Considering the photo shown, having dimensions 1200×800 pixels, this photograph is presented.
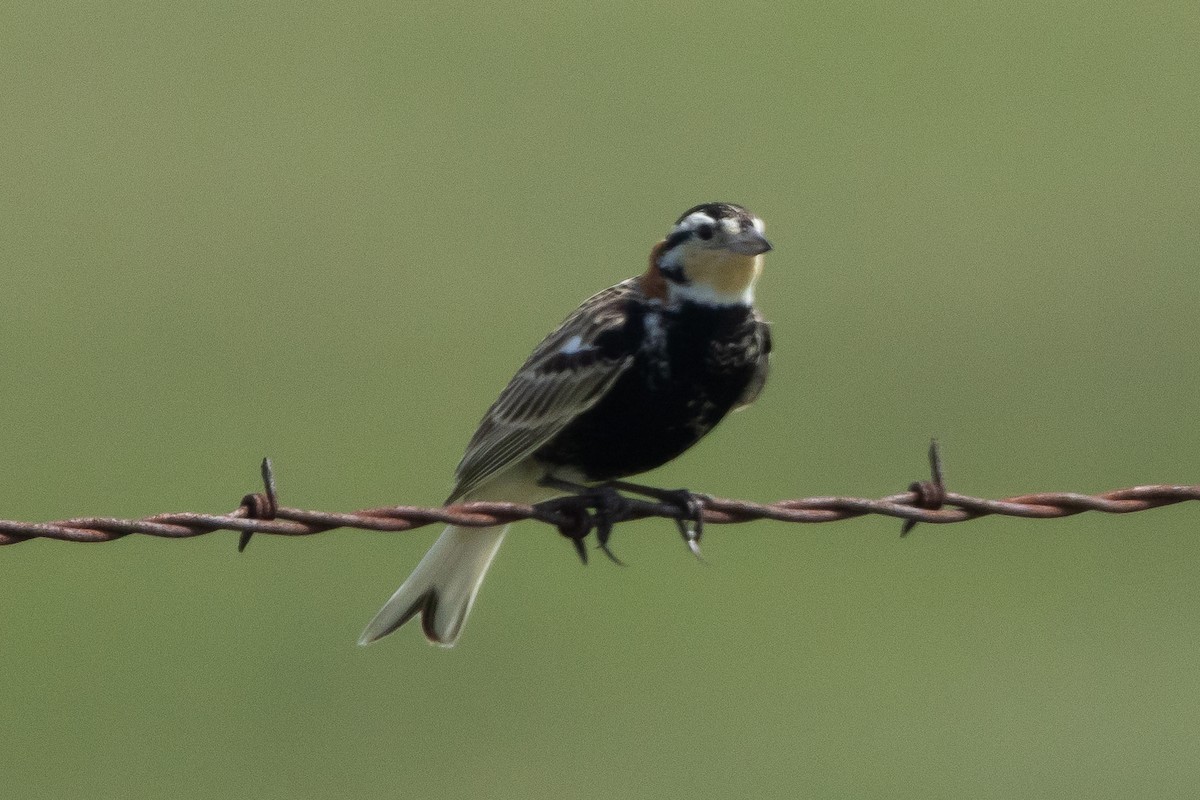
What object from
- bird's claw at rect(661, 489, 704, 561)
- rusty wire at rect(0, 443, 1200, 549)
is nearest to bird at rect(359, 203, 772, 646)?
bird's claw at rect(661, 489, 704, 561)

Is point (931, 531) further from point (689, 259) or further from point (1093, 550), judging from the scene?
point (689, 259)

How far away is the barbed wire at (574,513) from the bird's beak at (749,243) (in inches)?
39.1

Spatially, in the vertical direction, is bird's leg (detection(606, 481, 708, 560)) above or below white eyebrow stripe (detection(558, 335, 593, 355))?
below

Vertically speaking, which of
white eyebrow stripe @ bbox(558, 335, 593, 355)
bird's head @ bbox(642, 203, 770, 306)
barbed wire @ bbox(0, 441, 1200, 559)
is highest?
bird's head @ bbox(642, 203, 770, 306)

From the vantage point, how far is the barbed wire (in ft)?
16.6

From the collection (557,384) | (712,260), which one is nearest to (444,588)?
(557,384)

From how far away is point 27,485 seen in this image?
13.7m

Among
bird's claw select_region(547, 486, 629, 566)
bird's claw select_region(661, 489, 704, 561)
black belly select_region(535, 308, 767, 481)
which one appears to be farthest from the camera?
black belly select_region(535, 308, 767, 481)

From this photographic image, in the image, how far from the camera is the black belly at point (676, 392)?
6898 millimetres

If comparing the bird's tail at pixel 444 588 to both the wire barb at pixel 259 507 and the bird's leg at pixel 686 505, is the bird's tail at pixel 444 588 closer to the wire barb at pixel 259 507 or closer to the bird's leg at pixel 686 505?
the bird's leg at pixel 686 505

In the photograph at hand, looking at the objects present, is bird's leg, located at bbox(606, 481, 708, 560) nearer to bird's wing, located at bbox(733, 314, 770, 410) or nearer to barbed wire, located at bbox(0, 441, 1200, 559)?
barbed wire, located at bbox(0, 441, 1200, 559)

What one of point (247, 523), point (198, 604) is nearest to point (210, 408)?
point (198, 604)

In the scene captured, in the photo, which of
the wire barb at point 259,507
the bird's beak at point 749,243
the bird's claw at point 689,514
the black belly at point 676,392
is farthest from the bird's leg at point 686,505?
the wire barb at point 259,507

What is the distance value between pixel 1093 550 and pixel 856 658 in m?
1.76
